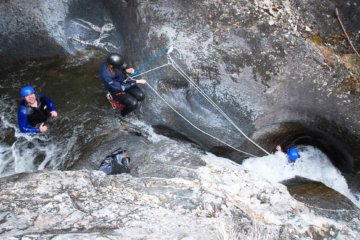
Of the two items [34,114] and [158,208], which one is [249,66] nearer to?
[158,208]

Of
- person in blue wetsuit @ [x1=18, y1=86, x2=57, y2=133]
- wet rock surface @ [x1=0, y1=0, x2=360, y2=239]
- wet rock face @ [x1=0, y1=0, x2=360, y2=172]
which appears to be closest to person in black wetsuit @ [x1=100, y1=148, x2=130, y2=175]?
wet rock surface @ [x1=0, y1=0, x2=360, y2=239]

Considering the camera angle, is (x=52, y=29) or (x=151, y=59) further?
(x=52, y=29)

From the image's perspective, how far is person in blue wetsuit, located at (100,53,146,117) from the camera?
22.7 ft

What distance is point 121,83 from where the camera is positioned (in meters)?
7.26

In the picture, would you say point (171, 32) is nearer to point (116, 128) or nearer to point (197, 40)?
point (197, 40)

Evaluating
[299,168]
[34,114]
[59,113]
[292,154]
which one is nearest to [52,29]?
[59,113]

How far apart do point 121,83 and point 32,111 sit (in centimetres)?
191

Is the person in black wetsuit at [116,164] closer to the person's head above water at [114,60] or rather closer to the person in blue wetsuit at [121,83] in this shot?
the person in blue wetsuit at [121,83]

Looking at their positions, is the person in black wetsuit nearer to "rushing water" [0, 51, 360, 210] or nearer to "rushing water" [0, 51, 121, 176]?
"rushing water" [0, 51, 360, 210]

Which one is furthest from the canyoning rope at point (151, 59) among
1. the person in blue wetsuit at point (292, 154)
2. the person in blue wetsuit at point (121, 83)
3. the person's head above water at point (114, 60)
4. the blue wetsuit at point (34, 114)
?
the person in blue wetsuit at point (292, 154)

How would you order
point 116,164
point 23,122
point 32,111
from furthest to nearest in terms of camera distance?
point 32,111
point 23,122
point 116,164

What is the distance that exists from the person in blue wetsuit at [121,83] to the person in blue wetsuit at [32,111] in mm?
1300

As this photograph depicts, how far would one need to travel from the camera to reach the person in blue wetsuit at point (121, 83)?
6.92m

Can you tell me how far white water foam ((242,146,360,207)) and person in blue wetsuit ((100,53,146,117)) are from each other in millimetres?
2871
